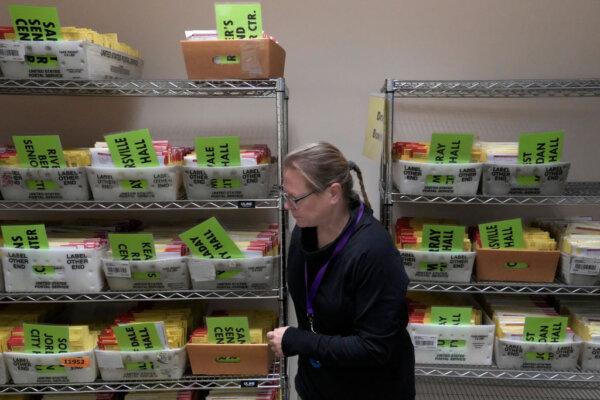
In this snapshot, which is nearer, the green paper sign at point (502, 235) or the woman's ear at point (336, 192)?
the woman's ear at point (336, 192)

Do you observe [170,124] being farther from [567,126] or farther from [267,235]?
[567,126]

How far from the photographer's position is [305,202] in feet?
4.20

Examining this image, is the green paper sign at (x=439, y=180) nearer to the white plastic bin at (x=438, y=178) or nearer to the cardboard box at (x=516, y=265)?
the white plastic bin at (x=438, y=178)

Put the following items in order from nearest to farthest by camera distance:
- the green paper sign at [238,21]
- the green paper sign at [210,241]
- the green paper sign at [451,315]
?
the green paper sign at [238,21] < the green paper sign at [210,241] < the green paper sign at [451,315]

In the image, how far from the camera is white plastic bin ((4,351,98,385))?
169 centimetres

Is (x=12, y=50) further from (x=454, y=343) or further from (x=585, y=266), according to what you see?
(x=585, y=266)

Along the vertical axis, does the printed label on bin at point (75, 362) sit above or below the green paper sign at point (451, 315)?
below

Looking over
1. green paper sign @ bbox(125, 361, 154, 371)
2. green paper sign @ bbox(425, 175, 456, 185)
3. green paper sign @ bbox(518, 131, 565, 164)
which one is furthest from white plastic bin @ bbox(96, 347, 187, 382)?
green paper sign @ bbox(518, 131, 565, 164)

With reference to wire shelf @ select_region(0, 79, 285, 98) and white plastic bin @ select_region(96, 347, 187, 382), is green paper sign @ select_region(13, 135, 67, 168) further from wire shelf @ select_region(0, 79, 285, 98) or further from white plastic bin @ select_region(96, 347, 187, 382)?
white plastic bin @ select_region(96, 347, 187, 382)

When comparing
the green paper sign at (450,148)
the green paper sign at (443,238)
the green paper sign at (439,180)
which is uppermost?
the green paper sign at (450,148)

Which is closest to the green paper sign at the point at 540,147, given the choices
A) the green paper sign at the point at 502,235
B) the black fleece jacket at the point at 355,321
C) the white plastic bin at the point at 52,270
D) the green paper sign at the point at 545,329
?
the green paper sign at the point at 502,235

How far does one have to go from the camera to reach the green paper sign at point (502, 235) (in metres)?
1.73

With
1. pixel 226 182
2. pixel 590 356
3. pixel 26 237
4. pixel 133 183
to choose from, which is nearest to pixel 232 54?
pixel 226 182

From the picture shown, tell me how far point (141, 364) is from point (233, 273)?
0.50 m
